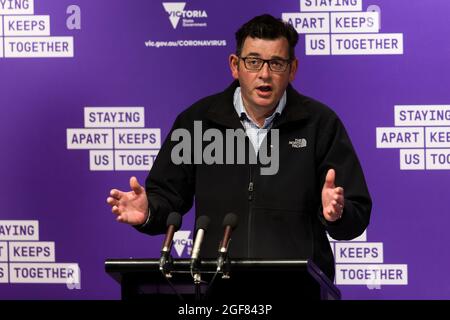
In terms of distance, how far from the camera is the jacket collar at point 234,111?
15.9 ft

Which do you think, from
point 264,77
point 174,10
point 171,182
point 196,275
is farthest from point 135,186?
point 174,10

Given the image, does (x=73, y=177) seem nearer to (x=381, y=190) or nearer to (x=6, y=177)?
(x=6, y=177)

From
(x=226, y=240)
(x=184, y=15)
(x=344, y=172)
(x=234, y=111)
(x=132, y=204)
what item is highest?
(x=184, y=15)

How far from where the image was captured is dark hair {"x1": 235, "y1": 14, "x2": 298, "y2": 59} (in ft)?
15.9

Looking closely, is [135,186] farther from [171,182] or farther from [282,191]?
[282,191]

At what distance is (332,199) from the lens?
4188mm

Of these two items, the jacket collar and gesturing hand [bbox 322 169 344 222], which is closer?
gesturing hand [bbox 322 169 344 222]

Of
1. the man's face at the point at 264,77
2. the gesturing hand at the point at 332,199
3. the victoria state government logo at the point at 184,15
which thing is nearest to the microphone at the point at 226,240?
the gesturing hand at the point at 332,199

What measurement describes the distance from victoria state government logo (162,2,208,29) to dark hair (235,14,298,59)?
134 centimetres

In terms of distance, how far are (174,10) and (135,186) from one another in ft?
7.17

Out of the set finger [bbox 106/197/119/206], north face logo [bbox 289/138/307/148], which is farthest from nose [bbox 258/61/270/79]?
finger [bbox 106/197/119/206]

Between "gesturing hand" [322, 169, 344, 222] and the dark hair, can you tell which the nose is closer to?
the dark hair

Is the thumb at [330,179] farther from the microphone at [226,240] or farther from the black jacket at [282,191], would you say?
the microphone at [226,240]
